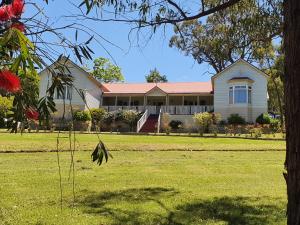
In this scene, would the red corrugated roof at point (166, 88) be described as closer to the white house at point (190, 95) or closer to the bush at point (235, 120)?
the white house at point (190, 95)

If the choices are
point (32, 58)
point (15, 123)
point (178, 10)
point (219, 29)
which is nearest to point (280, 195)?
point (219, 29)

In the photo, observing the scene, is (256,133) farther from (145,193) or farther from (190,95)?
(145,193)

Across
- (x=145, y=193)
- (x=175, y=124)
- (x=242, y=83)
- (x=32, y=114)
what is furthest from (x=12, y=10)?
(x=242, y=83)

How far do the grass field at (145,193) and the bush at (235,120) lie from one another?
2598cm

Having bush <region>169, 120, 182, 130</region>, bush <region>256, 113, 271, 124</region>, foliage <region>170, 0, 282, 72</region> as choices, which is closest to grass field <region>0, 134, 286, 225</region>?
foliage <region>170, 0, 282, 72</region>

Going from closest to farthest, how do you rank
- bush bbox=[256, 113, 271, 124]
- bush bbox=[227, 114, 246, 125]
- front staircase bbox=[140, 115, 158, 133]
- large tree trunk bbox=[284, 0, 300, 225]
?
large tree trunk bbox=[284, 0, 300, 225]
bush bbox=[256, 113, 271, 124]
bush bbox=[227, 114, 246, 125]
front staircase bbox=[140, 115, 158, 133]

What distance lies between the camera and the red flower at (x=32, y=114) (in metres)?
3.32

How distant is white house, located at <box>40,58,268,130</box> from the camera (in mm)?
42812

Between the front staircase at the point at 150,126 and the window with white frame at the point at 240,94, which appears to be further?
the window with white frame at the point at 240,94

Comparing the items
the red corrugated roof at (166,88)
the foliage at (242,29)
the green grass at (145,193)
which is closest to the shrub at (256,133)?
the red corrugated roof at (166,88)

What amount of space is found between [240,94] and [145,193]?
3548 cm

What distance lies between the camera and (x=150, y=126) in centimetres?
4212

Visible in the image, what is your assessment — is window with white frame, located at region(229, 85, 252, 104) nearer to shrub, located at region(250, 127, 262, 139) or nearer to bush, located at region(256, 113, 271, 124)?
bush, located at region(256, 113, 271, 124)

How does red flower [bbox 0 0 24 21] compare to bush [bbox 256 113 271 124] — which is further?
bush [bbox 256 113 271 124]
